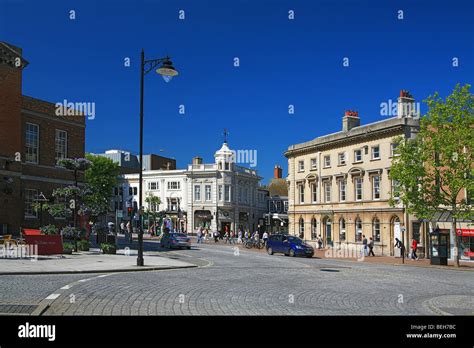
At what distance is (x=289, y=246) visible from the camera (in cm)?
3769

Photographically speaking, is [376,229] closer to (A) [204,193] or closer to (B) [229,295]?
(B) [229,295]

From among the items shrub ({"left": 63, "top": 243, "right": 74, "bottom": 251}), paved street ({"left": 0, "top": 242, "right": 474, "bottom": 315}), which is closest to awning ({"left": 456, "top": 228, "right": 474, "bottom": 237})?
paved street ({"left": 0, "top": 242, "right": 474, "bottom": 315})

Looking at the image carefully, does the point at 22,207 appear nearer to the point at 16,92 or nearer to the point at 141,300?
the point at 16,92

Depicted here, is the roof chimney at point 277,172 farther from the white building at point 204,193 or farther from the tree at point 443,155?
the tree at point 443,155

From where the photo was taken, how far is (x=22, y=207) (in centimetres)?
3534

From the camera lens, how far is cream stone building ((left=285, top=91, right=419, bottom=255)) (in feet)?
142

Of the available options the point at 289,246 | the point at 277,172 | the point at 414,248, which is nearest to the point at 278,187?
the point at 277,172

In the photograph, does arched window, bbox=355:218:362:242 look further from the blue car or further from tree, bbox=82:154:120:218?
tree, bbox=82:154:120:218

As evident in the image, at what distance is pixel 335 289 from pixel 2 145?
86.6 feet

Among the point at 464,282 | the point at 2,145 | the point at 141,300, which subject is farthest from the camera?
the point at 2,145

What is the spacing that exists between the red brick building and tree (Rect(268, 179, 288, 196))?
207 ft

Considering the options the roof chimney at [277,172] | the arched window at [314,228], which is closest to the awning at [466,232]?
the arched window at [314,228]

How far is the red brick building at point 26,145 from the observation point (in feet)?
110
